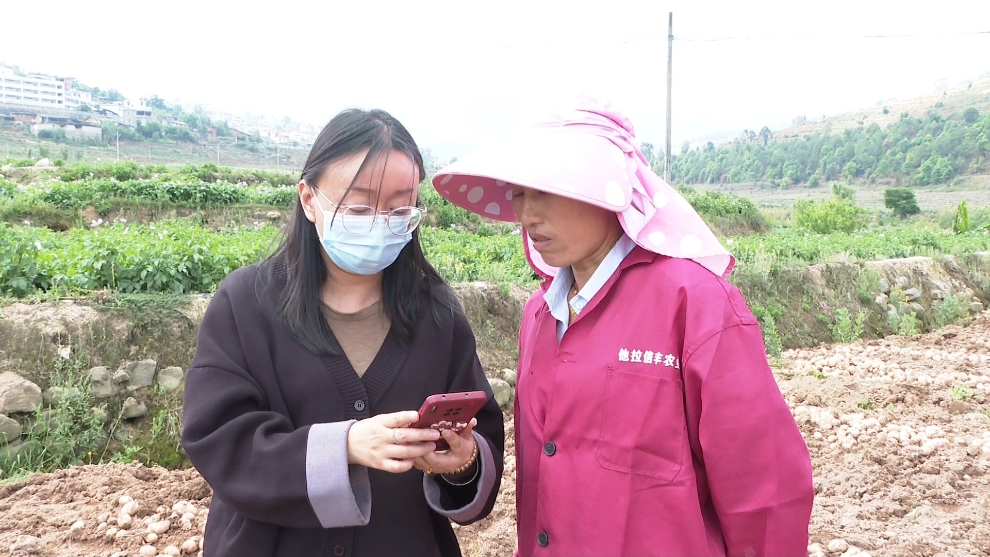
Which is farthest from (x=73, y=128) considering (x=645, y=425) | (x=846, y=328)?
(x=645, y=425)

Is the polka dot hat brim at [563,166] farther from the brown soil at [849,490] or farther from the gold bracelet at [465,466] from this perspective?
the brown soil at [849,490]

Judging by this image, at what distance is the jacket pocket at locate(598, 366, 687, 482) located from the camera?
1.39m

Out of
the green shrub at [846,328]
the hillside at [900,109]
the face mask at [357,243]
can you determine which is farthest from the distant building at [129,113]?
the face mask at [357,243]

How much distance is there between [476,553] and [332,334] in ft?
5.82

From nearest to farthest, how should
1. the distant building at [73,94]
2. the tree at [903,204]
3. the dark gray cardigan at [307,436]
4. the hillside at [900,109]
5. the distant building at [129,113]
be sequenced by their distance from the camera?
the dark gray cardigan at [307,436]
the tree at [903,204]
the distant building at [129,113]
the hillside at [900,109]
the distant building at [73,94]

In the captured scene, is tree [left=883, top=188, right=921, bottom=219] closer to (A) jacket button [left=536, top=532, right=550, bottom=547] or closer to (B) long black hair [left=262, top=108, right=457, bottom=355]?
(B) long black hair [left=262, top=108, right=457, bottom=355]

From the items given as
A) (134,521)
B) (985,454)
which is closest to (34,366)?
(134,521)

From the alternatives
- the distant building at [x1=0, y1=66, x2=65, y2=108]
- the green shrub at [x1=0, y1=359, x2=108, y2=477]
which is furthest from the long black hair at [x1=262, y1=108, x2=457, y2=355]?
the distant building at [x1=0, y1=66, x2=65, y2=108]

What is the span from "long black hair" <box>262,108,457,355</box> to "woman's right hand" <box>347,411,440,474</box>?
267 mm

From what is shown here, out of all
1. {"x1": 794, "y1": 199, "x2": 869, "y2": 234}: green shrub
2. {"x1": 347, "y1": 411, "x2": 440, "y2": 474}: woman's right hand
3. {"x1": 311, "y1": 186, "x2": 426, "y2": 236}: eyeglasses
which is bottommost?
{"x1": 794, "y1": 199, "x2": 869, "y2": 234}: green shrub

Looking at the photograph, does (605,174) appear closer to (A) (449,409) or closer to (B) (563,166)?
(B) (563,166)

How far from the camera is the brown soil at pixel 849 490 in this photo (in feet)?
9.54

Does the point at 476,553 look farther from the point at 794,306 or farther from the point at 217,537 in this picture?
the point at 794,306

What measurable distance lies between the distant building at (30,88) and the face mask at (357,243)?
79.4 meters
